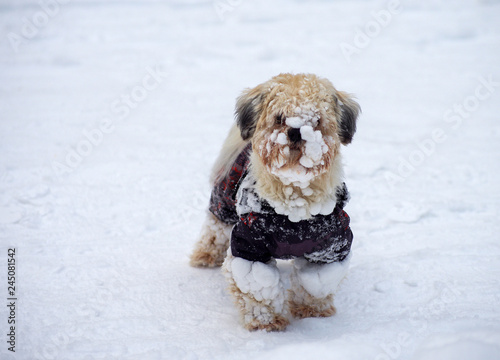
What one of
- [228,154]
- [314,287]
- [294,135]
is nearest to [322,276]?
[314,287]

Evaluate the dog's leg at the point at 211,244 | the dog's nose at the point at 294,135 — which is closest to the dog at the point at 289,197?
the dog's nose at the point at 294,135

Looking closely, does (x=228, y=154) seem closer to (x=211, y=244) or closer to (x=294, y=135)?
(x=211, y=244)

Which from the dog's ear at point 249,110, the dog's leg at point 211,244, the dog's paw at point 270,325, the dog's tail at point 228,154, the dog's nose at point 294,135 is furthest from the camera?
the dog's leg at point 211,244

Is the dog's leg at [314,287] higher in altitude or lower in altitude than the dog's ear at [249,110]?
lower

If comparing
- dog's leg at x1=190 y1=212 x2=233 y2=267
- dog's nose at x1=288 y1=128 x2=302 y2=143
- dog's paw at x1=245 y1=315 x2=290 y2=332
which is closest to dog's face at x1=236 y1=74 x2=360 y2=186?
dog's nose at x1=288 y1=128 x2=302 y2=143

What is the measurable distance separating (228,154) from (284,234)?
767 mm

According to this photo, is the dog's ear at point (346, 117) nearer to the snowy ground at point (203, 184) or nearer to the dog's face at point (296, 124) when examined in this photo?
the dog's face at point (296, 124)

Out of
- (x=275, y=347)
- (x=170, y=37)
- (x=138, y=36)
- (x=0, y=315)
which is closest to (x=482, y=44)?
(x=170, y=37)

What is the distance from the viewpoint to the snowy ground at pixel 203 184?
93.6 inches

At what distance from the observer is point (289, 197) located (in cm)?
231

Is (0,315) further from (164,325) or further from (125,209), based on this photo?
Answer: (125,209)

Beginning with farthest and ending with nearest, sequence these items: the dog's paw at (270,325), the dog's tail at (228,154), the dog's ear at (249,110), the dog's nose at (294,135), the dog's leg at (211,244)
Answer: the dog's leg at (211,244) → the dog's tail at (228,154) → the dog's paw at (270,325) → the dog's ear at (249,110) → the dog's nose at (294,135)

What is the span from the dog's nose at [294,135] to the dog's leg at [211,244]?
1.13 meters

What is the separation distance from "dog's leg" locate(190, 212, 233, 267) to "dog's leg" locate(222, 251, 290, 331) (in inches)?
21.3
